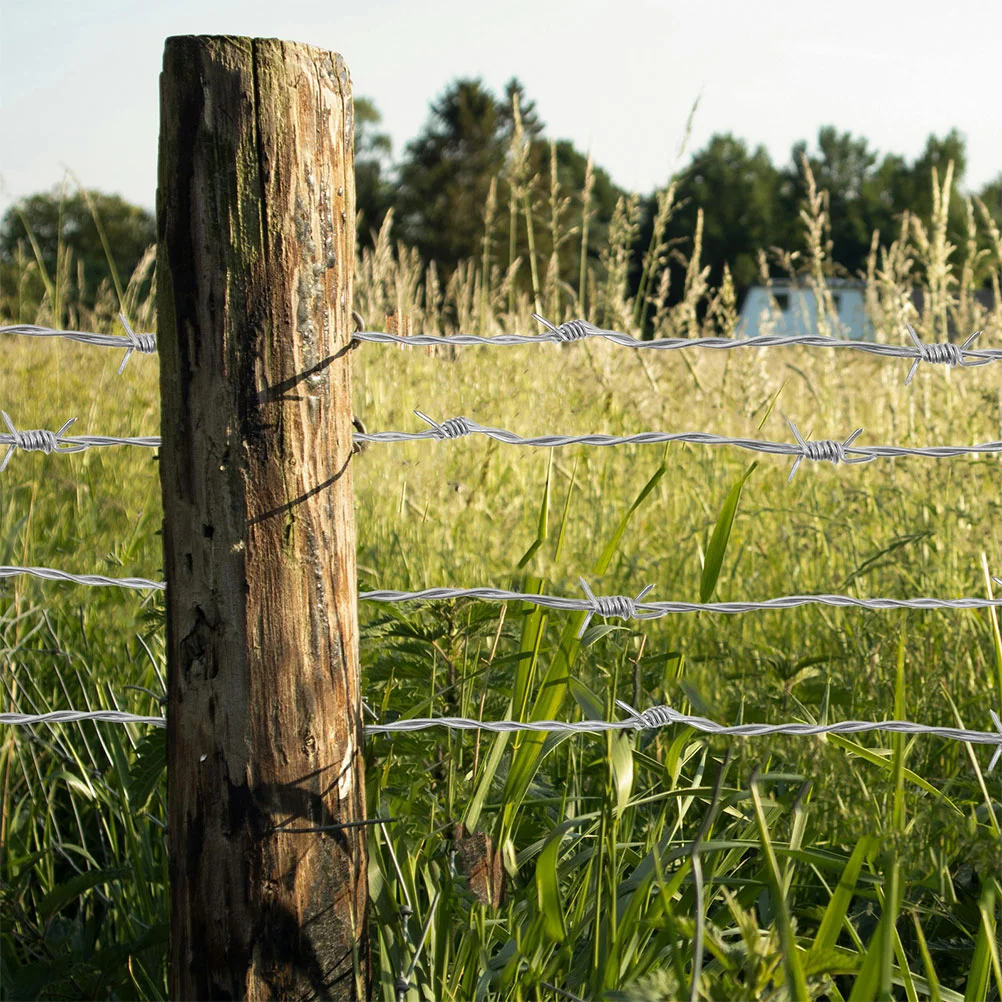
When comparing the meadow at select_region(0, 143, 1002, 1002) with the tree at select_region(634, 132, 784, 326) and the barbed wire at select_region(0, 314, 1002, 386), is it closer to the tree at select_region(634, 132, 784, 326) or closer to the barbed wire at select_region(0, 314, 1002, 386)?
the barbed wire at select_region(0, 314, 1002, 386)

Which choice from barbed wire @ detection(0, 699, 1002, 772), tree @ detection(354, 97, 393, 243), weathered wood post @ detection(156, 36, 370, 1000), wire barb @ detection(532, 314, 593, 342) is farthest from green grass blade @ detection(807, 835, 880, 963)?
tree @ detection(354, 97, 393, 243)

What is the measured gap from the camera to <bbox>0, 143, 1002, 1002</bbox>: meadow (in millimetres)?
1364

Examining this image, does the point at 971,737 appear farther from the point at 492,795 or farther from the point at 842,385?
the point at 842,385

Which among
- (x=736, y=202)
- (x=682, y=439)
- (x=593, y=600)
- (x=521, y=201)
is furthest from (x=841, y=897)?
(x=736, y=202)

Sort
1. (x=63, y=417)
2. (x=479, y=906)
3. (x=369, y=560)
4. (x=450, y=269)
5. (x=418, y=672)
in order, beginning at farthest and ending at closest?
1. (x=450, y=269)
2. (x=63, y=417)
3. (x=369, y=560)
4. (x=418, y=672)
5. (x=479, y=906)

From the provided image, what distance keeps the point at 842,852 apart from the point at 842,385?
2283mm

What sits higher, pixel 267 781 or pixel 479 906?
Result: pixel 267 781

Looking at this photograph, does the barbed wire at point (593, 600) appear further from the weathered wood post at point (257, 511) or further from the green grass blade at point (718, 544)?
the weathered wood post at point (257, 511)

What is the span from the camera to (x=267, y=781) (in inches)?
50.0

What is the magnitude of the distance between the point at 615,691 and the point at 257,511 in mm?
584

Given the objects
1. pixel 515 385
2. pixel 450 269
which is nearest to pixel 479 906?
pixel 515 385

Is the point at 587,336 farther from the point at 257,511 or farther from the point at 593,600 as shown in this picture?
the point at 257,511

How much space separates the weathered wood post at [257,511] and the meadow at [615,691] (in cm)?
18

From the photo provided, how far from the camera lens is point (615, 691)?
1.48 meters
